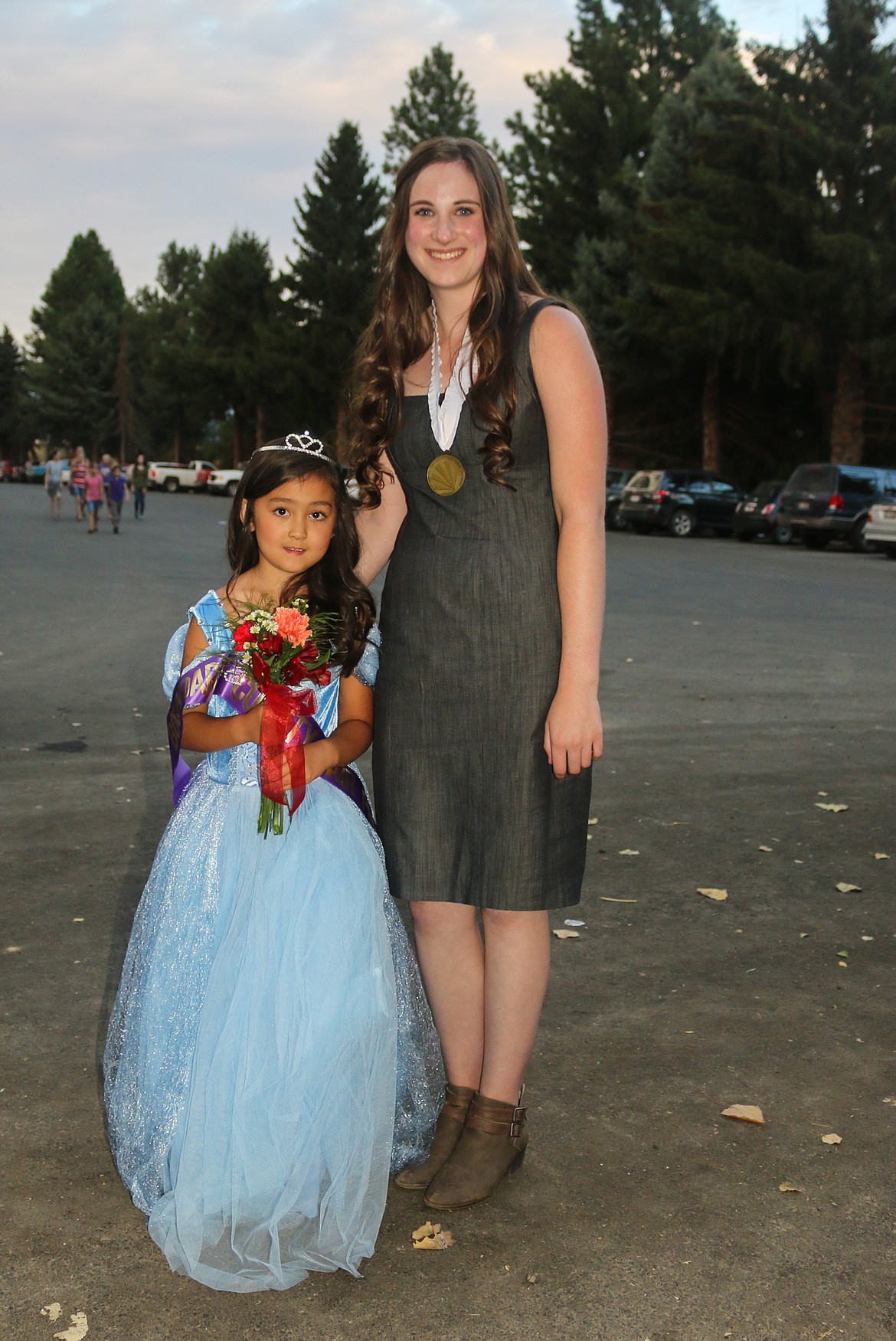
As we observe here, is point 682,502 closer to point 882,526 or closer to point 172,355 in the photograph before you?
point 882,526

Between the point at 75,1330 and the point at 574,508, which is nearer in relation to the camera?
the point at 75,1330

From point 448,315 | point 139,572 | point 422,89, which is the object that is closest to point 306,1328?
point 448,315

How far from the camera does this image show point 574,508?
9.04 ft

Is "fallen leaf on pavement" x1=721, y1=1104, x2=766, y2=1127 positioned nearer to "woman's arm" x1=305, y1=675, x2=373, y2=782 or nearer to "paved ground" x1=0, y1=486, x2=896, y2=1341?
"paved ground" x1=0, y1=486, x2=896, y2=1341

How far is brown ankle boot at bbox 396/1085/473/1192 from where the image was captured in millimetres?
2998

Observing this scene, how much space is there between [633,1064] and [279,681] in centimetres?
163

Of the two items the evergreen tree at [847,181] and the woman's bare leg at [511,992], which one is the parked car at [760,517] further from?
the woman's bare leg at [511,992]

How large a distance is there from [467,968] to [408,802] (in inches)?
16.5

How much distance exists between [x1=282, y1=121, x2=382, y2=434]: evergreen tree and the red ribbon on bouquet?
62.2 meters

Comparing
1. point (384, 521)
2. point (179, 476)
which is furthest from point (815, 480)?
point (179, 476)

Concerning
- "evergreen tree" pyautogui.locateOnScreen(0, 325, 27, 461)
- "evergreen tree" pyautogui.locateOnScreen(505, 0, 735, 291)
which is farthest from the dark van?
"evergreen tree" pyautogui.locateOnScreen(0, 325, 27, 461)

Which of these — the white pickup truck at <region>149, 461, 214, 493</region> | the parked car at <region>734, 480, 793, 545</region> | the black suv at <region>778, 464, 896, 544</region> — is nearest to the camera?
the black suv at <region>778, 464, 896, 544</region>

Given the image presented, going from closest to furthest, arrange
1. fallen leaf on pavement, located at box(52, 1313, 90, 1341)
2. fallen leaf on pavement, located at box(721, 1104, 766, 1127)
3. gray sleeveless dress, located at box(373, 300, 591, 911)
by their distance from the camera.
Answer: fallen leaf on pavement, located at box(52, 1313, 90, 1341) < gray sleeveless dress, located at box(373, 300, 591, 911) < fallen leaf on pavement, located at box(721, 1104, 766, 1127)

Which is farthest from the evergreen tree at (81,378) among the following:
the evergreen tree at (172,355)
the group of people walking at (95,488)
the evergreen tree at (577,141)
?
the group of people walking at (95,488)
